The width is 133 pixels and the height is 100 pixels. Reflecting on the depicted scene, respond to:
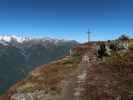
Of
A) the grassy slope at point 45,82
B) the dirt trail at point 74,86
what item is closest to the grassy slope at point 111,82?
the dirt trail at point 74,86

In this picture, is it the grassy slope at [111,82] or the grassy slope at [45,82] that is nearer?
the grassy slope at [111,82]

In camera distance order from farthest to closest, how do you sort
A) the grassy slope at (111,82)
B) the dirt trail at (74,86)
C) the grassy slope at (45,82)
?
the grassy slope at (45,82) < the dirt trail at (74,86) < the grassy slope at (111,82)

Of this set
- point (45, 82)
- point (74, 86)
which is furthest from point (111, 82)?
point (45, 82)

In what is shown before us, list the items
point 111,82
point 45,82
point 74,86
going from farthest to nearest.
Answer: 1. point 45,82
2. point 74,86
3. point 111,82

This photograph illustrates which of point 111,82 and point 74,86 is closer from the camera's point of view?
point 111,82

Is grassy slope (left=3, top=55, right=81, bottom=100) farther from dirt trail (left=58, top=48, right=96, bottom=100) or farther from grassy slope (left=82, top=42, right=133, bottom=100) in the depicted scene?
grassy slope (left=82, top=42, right=133, bottom=100)


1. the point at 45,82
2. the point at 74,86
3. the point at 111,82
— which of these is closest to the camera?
the point at 111,82

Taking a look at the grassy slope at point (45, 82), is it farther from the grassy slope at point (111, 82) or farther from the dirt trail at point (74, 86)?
the grassy slope at point (111, 82)

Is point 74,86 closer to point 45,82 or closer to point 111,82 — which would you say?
point 111,82

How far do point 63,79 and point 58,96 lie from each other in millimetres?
8118

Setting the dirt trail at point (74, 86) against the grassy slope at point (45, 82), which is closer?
the dirt trail at point (74, 86)

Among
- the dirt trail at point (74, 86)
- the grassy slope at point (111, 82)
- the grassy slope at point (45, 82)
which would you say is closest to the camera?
the grassy slope at point (111, 82)

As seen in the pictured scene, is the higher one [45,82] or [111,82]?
[111,82]

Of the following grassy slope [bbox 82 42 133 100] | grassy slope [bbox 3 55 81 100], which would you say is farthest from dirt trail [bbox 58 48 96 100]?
grassy slope [bbox 3 55 81 100]
